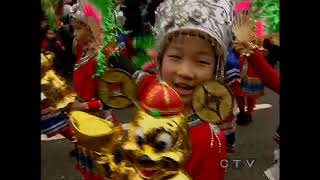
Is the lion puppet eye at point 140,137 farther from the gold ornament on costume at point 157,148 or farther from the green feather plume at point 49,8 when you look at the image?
the green feather plume at point 49,8

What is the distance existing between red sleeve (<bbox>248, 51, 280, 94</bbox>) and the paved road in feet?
3.02

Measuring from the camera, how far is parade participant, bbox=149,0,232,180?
1.89 m

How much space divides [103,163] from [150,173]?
0.44 feet

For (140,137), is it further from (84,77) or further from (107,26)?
(84,77)

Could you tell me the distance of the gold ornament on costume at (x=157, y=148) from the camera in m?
1.63

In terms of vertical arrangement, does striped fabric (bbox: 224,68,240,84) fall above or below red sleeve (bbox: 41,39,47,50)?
below

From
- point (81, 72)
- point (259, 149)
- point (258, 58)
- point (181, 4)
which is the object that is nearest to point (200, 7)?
point (181, 4)

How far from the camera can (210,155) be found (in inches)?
75.2

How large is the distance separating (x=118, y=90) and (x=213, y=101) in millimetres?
256

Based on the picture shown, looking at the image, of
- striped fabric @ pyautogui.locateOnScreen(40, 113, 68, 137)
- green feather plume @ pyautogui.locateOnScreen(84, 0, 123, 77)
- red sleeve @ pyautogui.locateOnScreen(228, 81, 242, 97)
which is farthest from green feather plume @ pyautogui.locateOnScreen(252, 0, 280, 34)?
striped fabric @ pyautogui.locateOnScreen(40, 113, 68, 137)

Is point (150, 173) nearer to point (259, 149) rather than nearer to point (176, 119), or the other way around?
point (176, 119)

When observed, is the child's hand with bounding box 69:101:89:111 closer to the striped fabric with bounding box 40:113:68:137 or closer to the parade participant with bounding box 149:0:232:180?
the striped fabric with bounding box 40:113:68:137

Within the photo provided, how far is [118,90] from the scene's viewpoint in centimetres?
177

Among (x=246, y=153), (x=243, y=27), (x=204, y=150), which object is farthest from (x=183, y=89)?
(x=246, y=153)
